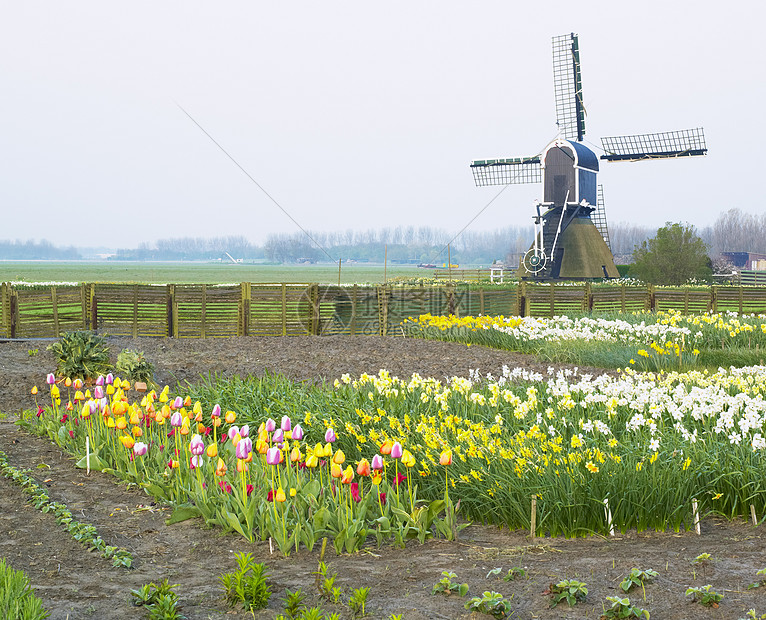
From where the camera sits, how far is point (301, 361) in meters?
12.3

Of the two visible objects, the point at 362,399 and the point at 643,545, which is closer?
the point at 643,545

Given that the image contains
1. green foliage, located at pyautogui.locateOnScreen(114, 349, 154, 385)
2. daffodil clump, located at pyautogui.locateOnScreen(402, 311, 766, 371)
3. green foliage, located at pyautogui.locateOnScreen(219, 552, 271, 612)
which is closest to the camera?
green foliage, located at pyautogui.locateOnScreen(219, 552, 271, 612)

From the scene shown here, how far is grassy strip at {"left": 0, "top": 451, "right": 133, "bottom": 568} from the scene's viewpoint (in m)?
4.28

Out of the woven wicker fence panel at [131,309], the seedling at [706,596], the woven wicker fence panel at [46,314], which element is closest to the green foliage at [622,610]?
the seedling at [706,596]

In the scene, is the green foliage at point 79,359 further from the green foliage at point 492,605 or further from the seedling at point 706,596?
the seedling at point 706,596

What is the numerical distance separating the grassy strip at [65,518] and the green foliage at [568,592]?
2.32 meters

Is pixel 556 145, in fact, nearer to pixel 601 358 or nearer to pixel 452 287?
pixel 452 287

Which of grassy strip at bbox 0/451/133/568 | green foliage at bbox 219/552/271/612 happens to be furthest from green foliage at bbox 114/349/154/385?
green foliage at bbox 219/552/271/612

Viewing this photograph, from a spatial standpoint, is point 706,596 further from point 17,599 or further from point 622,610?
point 17,599

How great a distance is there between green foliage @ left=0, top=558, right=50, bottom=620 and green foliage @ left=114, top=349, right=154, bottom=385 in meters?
6.30

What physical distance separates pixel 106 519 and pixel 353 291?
42.7 ft

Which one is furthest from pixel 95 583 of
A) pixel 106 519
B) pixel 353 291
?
pixel 353 291

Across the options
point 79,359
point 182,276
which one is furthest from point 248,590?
point 182,276

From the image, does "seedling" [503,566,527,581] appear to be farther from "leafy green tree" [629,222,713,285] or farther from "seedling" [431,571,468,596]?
"leafy green tree" [629,222,713,285]
